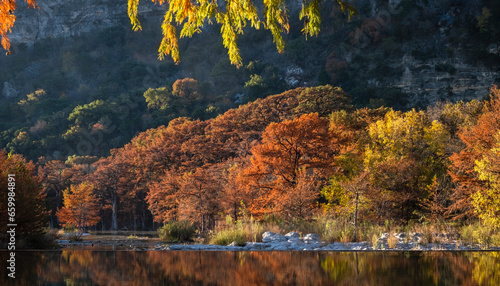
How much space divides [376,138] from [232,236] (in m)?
18.0

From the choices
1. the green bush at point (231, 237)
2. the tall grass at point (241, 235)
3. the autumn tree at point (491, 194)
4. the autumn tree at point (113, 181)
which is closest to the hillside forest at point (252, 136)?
the autumn tree at point (491, 194)

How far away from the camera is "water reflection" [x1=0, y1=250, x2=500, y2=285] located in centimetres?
753

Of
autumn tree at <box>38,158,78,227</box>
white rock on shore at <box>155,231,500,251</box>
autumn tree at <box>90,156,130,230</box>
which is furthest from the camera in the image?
autumn tree at <box>38,158,78,227</box>

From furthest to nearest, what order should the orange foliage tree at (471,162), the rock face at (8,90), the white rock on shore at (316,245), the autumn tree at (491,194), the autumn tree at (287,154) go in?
the rock face at (8,90) < the autumn tree at (287,154) < the orange foliage tree at (471,162) < the autumn tree at (491,194) < the white rock on shore at (316,245)

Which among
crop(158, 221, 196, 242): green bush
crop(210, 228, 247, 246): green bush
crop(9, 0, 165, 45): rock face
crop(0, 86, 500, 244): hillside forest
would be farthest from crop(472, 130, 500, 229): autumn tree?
crop(9, 0, 165, 45): rock face

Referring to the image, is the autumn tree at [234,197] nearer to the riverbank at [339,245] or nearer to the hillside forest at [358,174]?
the hillside forest at [358,174]

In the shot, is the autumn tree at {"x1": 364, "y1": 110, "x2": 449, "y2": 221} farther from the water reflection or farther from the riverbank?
the water reflection

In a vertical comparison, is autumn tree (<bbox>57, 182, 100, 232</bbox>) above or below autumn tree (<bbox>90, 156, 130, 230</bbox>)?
below

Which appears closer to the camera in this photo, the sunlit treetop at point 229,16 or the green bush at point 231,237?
the sunlit treetop at point 229,16

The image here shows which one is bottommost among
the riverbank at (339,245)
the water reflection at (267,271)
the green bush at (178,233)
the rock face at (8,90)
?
the green bush at (178,233)

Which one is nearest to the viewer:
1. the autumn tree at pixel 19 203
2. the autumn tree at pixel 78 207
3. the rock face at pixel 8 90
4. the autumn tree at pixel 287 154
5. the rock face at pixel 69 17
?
the autumn tree at pixel 19 203

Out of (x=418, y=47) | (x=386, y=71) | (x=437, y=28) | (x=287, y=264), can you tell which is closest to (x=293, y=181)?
(x=287, y=264)

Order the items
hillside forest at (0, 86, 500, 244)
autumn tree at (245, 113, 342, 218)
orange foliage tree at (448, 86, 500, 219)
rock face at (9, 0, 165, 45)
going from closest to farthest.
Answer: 1. orange foliage tree at (448, 86, 500, 219)
2. hillside forest at (0, 86, 500, 244)
3. autumn tree at (245, 113, 342, 218)
4. rock face at (9, 0, 165, 45)

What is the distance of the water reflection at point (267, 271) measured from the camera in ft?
24.7
